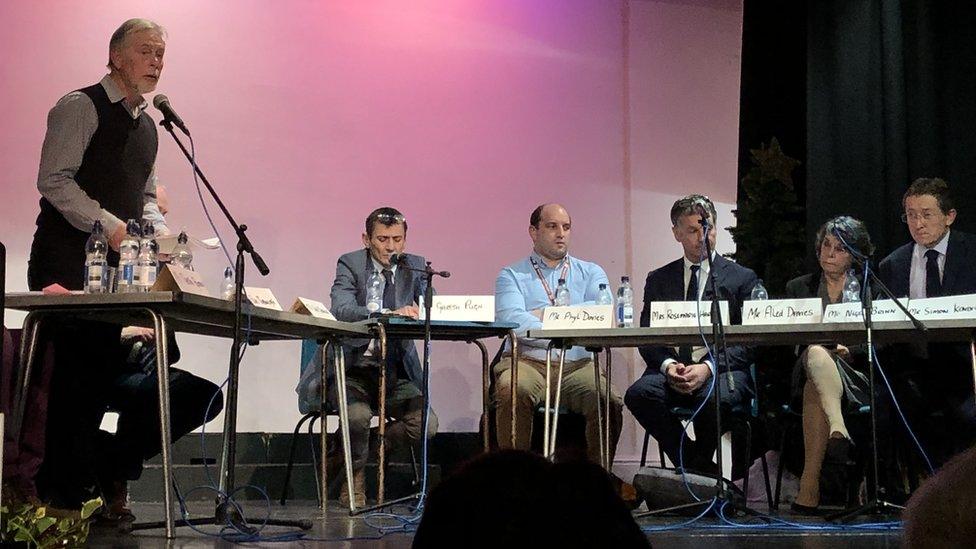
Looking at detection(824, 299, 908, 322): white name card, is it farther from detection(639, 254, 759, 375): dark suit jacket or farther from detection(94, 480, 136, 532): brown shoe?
detection(94, 480, 136, 532): brown shoe

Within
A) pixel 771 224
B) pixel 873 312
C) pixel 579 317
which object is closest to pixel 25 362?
pixel 579 317

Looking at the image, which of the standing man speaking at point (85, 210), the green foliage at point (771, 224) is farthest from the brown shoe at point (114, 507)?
the green foliage at point (771, 224)

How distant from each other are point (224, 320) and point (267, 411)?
247cm

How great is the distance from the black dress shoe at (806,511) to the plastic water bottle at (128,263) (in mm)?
2583

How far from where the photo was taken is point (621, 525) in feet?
2.34

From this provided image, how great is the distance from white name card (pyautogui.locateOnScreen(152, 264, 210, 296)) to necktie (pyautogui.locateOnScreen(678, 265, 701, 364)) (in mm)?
2344

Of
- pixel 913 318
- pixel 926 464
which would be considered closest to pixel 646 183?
pixel 926 464

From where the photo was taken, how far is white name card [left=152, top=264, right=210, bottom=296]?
2.91 m

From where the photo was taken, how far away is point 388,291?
5.09 metres

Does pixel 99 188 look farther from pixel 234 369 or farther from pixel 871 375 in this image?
pixel 871 375

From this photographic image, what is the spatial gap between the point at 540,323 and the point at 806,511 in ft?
4.59

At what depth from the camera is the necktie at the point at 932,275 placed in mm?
4426

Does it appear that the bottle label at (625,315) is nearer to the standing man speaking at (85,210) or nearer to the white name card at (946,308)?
the white name card at (946,308)

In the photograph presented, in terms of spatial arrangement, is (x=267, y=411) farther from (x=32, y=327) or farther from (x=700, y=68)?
(x=700, y=68)
